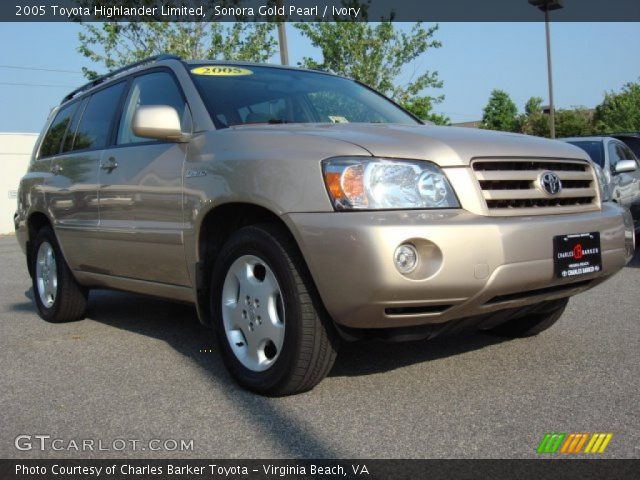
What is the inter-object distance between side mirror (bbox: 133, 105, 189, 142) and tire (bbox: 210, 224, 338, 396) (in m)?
0.73

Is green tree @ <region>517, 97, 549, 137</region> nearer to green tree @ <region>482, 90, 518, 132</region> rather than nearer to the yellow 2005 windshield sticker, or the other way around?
green tree @ <region>482, 90, 518, 132</region>

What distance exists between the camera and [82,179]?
4.95 m

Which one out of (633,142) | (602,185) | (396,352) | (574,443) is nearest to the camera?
(574,443)

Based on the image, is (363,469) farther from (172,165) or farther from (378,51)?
(378,51)

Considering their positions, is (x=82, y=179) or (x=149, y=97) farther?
(x=82, y=179)

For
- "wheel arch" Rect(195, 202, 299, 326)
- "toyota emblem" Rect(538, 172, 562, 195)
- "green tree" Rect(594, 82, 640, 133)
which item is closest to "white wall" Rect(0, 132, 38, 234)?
"wheel arch" Rect(195, 202, 299, 326)

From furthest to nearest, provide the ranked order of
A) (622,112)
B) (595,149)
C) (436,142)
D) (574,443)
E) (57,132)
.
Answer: (622,112) → (595,149) → (57,132) → (436,142) → (574,443)

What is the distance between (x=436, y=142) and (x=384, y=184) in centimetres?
36

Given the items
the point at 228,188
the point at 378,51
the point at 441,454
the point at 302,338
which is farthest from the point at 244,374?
the point at 378,51

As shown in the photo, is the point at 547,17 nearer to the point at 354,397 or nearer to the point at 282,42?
the point at 282,42

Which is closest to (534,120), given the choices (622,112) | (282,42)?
(622,112)

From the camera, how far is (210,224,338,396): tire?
3.17m

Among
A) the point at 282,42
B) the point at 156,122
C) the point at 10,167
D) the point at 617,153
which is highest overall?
the point at 282,42

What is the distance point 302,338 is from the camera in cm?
314
